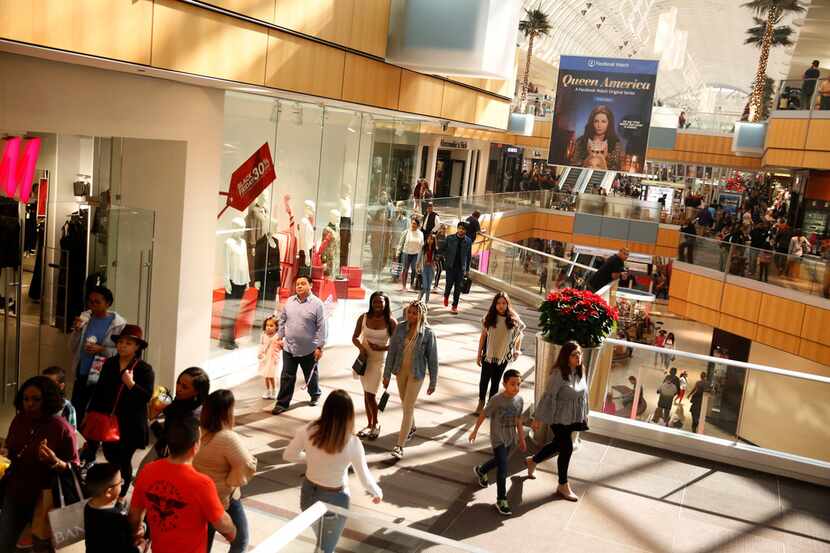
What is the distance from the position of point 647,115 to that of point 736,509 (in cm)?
1330

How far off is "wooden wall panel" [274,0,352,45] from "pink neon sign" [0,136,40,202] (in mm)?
2696

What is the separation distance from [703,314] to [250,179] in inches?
664

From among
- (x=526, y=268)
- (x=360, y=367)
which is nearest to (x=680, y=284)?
(x=526, y=268)

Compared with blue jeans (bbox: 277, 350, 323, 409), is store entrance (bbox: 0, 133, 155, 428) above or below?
above

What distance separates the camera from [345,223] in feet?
46.3

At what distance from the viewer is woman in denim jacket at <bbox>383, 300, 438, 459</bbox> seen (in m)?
8.74

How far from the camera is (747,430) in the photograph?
10.3 m

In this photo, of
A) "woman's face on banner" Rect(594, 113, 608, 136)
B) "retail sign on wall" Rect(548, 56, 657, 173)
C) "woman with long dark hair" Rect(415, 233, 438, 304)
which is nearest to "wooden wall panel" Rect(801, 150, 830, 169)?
"retail sign on wall" Rect(548, 56, 657, 173)

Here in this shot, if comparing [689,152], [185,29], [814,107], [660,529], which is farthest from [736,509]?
[689,152]

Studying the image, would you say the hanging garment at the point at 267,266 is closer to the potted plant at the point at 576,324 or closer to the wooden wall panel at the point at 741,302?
the potted plant at the point at 576,324

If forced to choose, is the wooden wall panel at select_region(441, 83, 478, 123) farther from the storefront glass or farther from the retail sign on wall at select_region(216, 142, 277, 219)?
the retail sign on wall at select_region(216, 142, 277, 219)

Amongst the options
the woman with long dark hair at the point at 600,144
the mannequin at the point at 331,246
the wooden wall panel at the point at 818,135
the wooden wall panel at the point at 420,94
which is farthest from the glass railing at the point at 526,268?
the wooden wall panel at the point at 818,135

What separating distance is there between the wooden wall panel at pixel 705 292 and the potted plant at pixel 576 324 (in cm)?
1417

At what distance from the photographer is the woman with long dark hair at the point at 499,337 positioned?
395 inches
